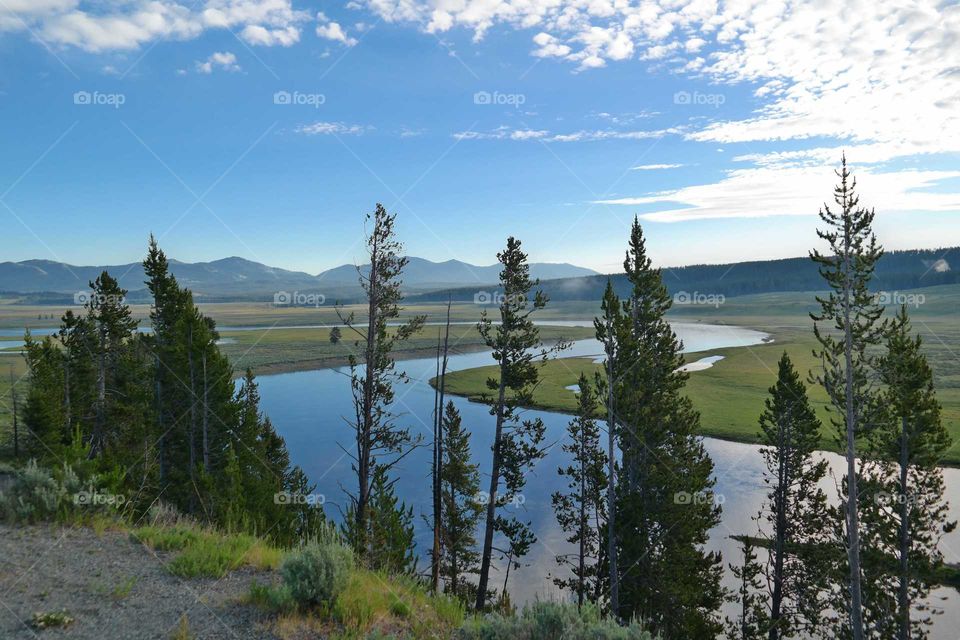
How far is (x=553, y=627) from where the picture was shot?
8.07 metres

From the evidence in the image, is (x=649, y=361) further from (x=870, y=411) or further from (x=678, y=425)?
(x=870, y=411)

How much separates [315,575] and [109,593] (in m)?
3.14

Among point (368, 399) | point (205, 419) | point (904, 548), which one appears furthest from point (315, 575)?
point (205, 419)

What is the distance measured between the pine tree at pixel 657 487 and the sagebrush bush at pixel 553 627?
15.3 metres

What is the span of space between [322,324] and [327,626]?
194984 millimetres

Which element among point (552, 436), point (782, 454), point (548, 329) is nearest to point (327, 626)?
point (782, 454)

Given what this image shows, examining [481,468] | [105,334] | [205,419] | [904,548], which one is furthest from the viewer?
[481,468]

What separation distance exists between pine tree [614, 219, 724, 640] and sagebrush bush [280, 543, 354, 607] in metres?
16.8

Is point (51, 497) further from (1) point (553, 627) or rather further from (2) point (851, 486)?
(2) point (851, 486)

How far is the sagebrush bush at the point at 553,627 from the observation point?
25.4 feet

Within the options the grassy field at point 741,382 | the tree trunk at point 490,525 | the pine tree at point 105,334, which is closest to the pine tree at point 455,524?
the tree trunk at point 490,525

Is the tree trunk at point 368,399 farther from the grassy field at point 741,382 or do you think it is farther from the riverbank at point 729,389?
the grassy field at point 741,382

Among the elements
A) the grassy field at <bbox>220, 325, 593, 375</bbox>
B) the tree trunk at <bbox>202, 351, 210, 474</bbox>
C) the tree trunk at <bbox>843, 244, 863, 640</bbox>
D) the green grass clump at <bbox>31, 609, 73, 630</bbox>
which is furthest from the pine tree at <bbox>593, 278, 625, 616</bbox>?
the grassy field at <bbox>220, 325, 593, 375</bbox>

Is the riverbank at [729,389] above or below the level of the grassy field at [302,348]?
below
